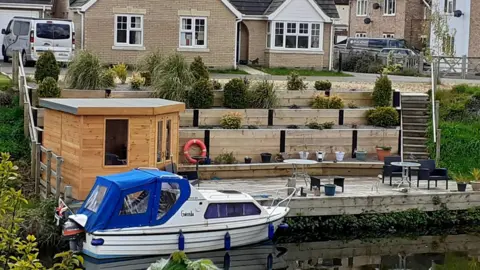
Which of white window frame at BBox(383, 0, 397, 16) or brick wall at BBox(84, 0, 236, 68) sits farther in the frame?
white window frame at BBox(383, 0, 397, 16)

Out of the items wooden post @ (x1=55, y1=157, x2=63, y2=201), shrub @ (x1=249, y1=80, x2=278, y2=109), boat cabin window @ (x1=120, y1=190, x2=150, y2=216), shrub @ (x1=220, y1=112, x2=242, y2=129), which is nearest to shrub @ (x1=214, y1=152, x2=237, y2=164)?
shrub @ (x1=220, y1=112, x2=242, y2=129)

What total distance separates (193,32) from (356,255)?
1813cm

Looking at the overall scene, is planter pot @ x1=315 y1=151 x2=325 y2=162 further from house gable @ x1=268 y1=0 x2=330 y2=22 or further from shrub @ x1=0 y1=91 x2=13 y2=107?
house gable @ x1=268 y1=0 x2=330 y2=22

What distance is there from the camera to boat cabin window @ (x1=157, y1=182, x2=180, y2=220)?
1776 cm

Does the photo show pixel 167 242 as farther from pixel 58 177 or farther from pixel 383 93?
pixel 383 93

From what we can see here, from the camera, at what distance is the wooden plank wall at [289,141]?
23438 mm

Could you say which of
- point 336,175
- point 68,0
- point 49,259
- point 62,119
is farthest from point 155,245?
point 68,0

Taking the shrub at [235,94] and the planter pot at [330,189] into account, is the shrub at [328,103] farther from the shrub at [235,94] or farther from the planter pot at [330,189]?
A: the planter pot at [330,189]

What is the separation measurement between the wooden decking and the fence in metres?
3.69

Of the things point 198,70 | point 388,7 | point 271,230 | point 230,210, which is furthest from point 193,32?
point 388,7

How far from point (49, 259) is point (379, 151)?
10865 mm

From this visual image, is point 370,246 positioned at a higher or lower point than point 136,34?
lower

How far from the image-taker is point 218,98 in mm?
25516

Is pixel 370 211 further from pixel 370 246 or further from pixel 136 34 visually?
pixel 136 34
